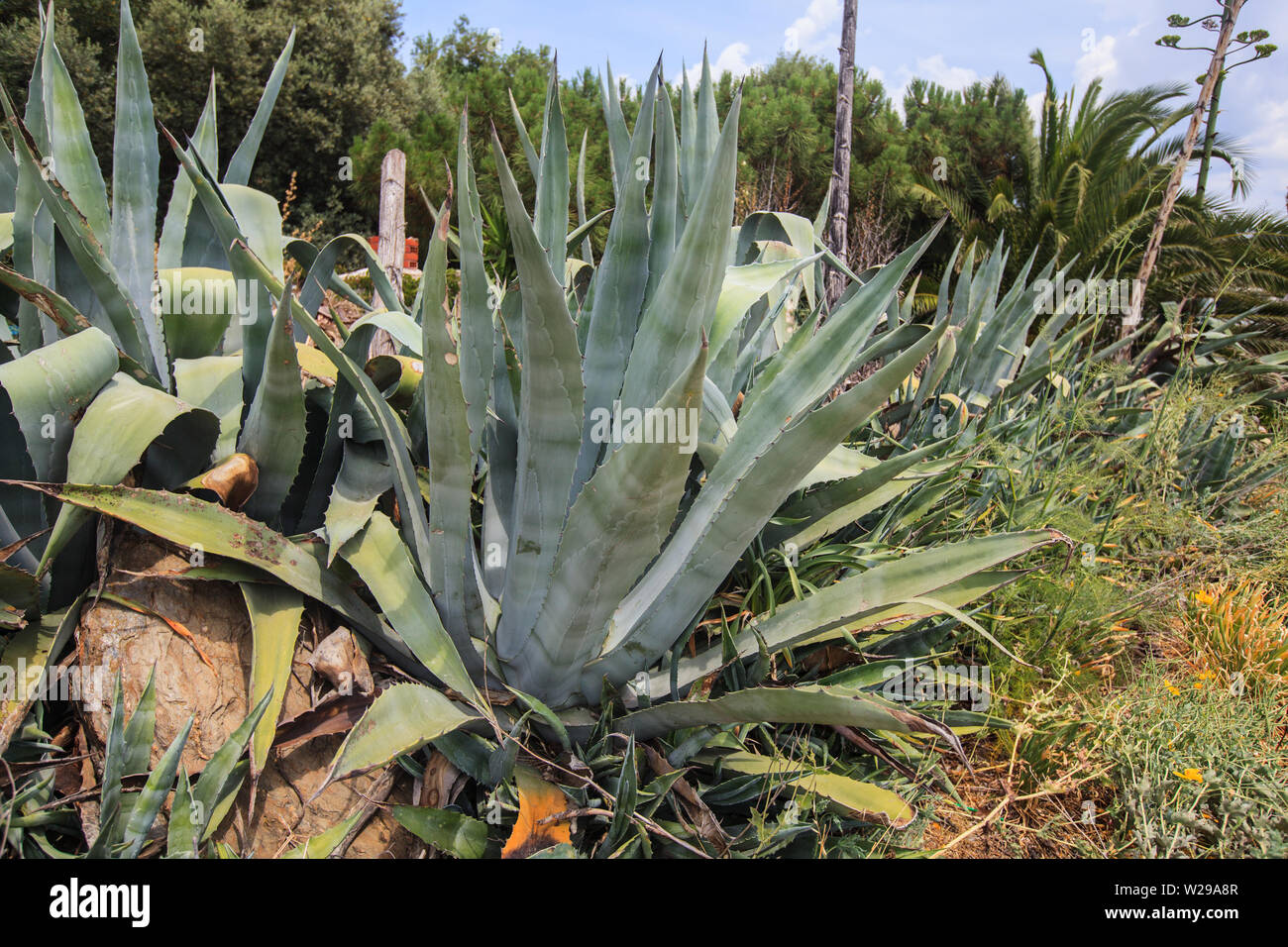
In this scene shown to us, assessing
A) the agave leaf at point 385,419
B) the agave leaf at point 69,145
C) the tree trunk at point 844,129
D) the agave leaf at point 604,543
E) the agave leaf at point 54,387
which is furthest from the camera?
the tree trunk at point 844,129

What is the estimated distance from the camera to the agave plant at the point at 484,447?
144 centimetres

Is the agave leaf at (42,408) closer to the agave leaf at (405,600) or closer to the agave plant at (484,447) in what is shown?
the agave plant at (484,447)

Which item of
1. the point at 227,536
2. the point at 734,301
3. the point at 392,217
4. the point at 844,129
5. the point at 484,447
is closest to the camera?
the point at 227,536

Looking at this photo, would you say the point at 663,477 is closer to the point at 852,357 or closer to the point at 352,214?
the point at 852,357

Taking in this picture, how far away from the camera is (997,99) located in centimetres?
1312

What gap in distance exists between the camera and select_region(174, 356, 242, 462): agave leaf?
180 cm

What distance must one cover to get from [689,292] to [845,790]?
3.46ft

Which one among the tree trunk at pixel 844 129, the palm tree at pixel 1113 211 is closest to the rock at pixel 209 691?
the tree trunk at pixel 844 129

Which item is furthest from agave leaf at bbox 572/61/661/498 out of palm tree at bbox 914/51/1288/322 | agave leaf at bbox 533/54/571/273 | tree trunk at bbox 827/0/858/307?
palm tree at bbox 914/51/1288/322

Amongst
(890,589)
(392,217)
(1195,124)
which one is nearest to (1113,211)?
(1195,124)

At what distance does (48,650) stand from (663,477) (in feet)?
4.16

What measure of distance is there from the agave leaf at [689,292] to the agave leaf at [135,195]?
1.23m

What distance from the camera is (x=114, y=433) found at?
4.95 feet

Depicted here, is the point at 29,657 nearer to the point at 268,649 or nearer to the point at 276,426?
the point at 268,649
